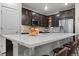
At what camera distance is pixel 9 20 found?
149cm

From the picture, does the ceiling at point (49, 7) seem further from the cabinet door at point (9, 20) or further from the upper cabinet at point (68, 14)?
the cabinet door at point (9, 20)

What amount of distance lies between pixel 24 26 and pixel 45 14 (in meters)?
0.36

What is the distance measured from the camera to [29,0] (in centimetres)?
155

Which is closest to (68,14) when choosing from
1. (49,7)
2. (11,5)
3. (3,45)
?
(49,7)

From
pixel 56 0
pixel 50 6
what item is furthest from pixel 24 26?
pixel 56 0

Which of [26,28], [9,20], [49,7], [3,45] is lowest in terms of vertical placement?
[3,45]

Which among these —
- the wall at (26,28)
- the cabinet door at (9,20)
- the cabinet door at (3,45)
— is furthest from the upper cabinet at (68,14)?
the cabinet door at (3,45)

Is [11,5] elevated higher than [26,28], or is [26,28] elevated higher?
[11,5]

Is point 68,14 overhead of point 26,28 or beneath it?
overhead

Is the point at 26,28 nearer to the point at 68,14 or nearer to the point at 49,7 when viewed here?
the point at 49,7

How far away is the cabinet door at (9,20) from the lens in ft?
4.83

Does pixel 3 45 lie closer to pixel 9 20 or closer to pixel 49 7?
pixel 9 20

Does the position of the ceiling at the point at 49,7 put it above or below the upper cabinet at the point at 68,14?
above

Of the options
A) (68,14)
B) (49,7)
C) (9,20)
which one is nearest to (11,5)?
(9,20)
